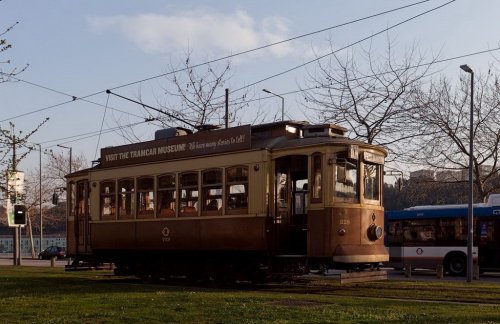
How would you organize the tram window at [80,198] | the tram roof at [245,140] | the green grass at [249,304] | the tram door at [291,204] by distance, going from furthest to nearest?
the tram window at [80,198] → the tram roof at [245,140] → the tram door at [291,204] → the green grass at [249,304]

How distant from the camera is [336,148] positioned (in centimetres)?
1594

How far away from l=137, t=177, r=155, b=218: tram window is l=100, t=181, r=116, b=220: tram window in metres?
1.14

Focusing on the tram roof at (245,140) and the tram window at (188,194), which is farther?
the tram window at (188,194)

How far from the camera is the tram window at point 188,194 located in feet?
58.9

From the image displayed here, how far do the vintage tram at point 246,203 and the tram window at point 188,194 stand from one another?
0.03 m

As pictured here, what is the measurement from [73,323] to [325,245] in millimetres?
6673

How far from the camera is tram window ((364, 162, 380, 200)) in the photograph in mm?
16594

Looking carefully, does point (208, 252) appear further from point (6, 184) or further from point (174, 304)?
point (6, 184)

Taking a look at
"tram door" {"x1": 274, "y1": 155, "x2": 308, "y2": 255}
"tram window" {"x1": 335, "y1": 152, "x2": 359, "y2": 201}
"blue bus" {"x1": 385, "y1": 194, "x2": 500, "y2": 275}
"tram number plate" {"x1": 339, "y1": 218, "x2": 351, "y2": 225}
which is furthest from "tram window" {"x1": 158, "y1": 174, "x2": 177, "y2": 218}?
"blue bus" {"x1": 385, "y1": 194, "x2": 500, "y2": 275}

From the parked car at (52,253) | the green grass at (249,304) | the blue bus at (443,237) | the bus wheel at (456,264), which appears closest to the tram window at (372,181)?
the green grass at (249,304)

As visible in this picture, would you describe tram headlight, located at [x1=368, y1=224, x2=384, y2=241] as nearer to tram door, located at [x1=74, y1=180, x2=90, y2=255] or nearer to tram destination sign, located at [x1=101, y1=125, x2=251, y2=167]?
tram destination sign, located at [x1=101, y1=125, x2=251, y2=167]

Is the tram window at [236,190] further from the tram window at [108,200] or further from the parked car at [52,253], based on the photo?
the parked car at [52,253]

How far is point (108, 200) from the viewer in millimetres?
20422

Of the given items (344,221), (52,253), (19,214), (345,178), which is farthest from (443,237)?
(52,253)
